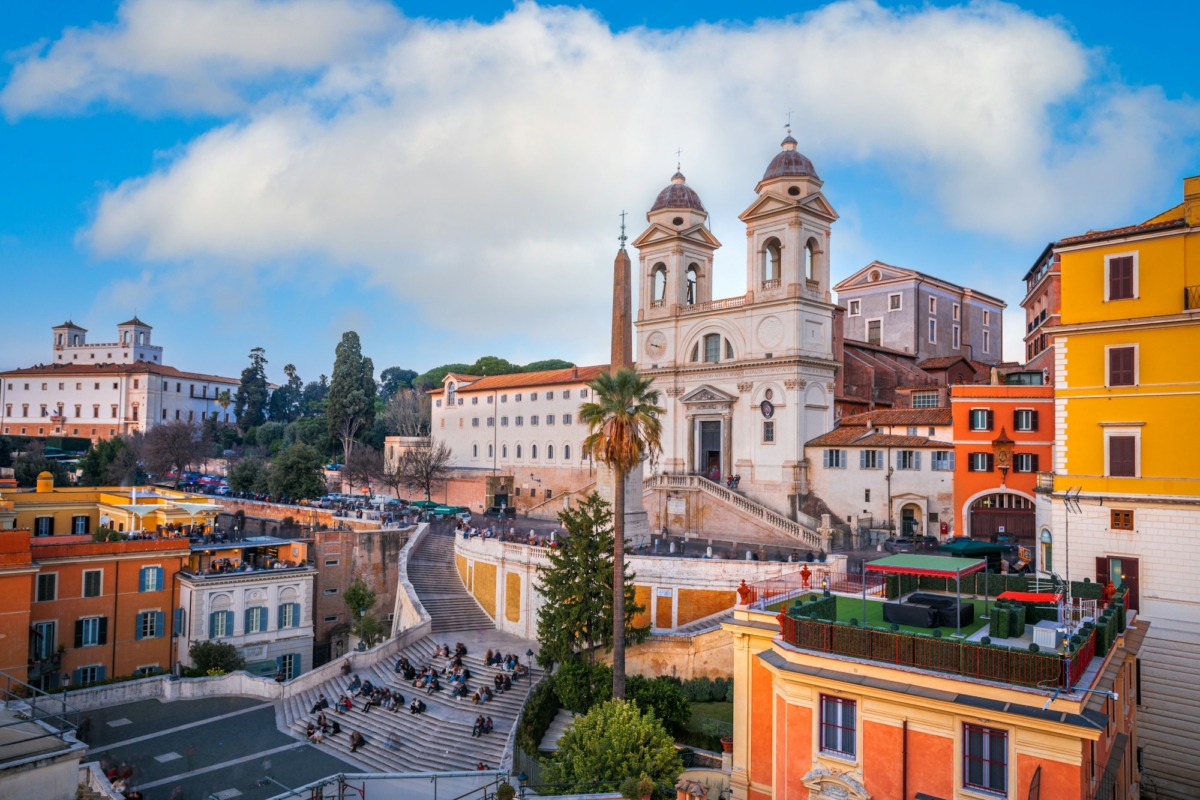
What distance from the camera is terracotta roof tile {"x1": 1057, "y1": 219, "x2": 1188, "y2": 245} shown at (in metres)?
21.7

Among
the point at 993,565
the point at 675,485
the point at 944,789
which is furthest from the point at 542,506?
the point at 944,789

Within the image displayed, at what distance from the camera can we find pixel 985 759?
11719mm

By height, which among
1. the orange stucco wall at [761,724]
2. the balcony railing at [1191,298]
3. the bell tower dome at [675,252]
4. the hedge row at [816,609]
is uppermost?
the bell tower dome at [675,252]

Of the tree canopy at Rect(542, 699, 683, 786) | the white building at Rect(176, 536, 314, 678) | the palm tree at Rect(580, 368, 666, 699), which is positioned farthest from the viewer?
the white building at Rect(176, 536, 314, 678)

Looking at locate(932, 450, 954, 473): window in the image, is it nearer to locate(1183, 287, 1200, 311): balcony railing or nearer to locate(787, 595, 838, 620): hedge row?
locate(1183, 287, 1200, 311): balcony railing

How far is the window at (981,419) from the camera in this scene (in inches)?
1316

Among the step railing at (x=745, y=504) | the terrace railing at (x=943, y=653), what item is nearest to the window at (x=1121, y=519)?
the terrace railing at (x=943, y=653)

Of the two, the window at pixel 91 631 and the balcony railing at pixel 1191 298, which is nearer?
the balcony railing at pixel 1191 298

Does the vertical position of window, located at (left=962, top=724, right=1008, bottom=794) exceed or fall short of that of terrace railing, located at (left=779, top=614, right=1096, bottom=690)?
it falls short

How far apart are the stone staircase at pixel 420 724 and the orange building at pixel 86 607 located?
9317 mm

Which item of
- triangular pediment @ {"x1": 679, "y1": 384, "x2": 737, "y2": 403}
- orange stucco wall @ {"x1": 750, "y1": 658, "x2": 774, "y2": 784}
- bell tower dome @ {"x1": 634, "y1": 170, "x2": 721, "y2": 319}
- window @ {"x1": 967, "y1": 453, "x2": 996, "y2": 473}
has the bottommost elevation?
orange stucco wall @ {"x1": 750, "y1": 658, "x2": 774, "y2": 784}

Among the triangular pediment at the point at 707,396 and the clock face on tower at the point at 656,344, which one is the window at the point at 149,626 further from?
the clock face on tower at the point at 656,344

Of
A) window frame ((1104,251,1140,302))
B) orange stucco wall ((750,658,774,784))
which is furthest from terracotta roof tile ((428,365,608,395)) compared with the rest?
orange stucco wall ((750,658,774,784))

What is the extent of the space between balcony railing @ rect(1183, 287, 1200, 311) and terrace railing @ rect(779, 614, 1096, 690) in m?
13.4
